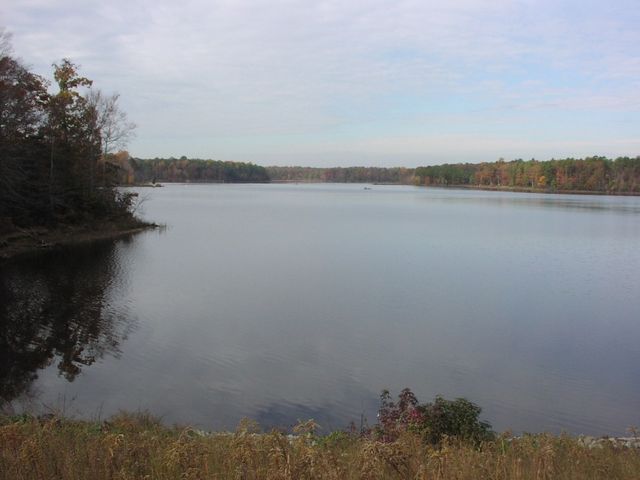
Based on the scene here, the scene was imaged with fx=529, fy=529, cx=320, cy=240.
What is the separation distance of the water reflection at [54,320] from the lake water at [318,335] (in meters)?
0.06

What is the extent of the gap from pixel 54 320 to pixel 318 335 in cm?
650

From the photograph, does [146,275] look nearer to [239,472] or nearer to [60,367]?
[60,367]

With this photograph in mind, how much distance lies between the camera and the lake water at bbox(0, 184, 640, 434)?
8836 mm

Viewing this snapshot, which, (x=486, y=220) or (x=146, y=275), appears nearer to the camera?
(x=146, y=275)

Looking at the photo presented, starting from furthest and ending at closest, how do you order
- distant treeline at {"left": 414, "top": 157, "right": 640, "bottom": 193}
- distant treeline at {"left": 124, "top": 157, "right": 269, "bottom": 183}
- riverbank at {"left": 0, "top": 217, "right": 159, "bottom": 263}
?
distant treeline at {"left": 124, "top": 157, "right": 269, "bottom": 183}
distant treeline at {"left": 414, "top": 157, "right": 640, "bottom": 193}
riverbank at {"left": 0, "top": 217, "right": 159, "bottom": 263}

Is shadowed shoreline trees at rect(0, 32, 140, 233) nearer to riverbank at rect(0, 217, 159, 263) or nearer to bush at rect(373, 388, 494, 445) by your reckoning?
riverbank at rect(0, 217, 159, 263)

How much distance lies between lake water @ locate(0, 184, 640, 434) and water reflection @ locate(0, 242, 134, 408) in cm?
6

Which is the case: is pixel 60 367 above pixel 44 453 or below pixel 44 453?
below

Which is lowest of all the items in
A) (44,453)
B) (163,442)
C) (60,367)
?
(60,367)

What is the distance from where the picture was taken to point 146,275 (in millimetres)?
19875

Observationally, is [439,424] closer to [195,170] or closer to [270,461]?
[270,461]

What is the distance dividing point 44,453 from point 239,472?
1689 mm

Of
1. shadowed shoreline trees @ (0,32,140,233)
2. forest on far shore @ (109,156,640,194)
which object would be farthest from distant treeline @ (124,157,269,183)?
shadowed shoreline trees @ (0,32,140,233)

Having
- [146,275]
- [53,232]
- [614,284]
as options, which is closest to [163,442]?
[146,275]
